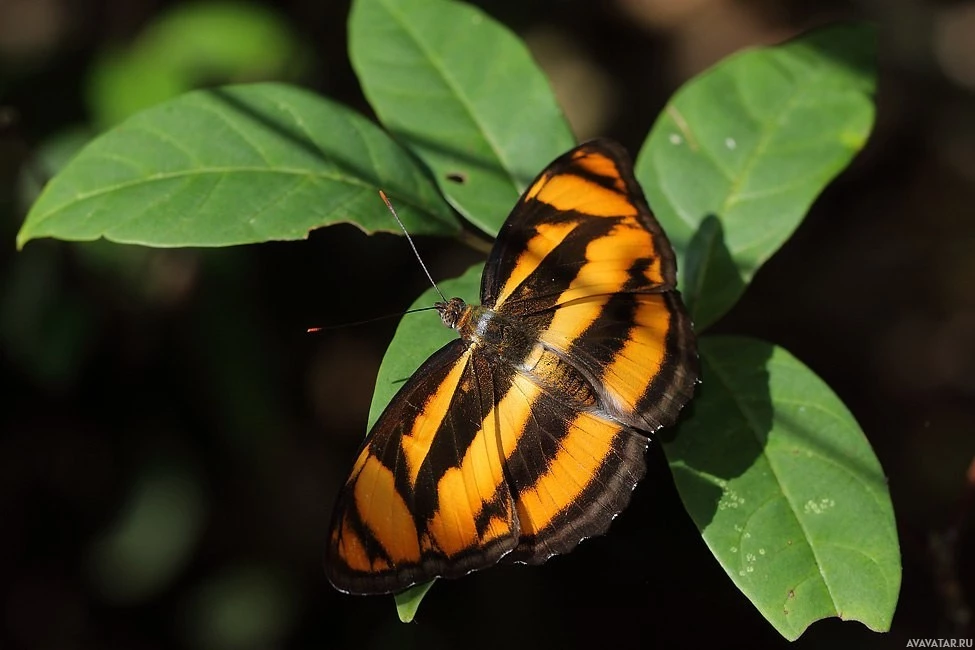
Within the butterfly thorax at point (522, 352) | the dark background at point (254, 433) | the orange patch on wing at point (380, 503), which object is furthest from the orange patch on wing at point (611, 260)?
the dark background at point (254, 433)

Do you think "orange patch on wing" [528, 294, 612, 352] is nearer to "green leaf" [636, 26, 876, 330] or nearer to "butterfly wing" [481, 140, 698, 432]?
"butterfly wing" [481, 140, 698, 432]

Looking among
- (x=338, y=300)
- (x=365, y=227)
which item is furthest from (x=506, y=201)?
(x=338, y=300)

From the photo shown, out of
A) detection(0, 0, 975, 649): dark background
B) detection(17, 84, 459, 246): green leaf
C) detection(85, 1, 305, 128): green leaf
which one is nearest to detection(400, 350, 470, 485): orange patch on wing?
detection(17, 84, 459, 246): green leaf

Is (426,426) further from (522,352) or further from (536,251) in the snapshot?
(536,251)

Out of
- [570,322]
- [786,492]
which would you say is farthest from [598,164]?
[786,492]

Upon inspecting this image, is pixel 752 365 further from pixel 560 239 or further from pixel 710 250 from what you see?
pixel 560 239

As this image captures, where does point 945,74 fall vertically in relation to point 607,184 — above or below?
below
